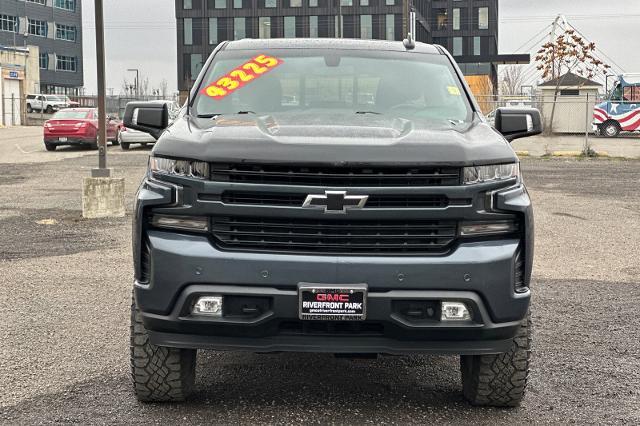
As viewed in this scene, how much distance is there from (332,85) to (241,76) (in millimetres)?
569

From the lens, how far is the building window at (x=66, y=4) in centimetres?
10828

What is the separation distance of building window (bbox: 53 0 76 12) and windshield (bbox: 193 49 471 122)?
109 metres

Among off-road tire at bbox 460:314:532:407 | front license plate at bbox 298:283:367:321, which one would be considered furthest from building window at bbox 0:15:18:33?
front license plate at bbox 298:283:367:321

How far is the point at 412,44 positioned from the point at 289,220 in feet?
7.88

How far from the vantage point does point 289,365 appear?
18.0ft

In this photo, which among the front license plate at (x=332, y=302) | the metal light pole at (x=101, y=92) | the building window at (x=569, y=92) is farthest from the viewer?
the building window at (x=569, y=92)

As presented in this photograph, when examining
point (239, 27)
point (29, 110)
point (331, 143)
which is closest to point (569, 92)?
point (29, 110)

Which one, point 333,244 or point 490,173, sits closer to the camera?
point 333,244

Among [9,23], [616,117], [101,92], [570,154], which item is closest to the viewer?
[101,92]

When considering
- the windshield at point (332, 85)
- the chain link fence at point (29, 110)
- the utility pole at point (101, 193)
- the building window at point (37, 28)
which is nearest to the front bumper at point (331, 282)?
the windshield at point (332, 85)

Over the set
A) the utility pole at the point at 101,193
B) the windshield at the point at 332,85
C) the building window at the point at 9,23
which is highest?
the building window at the point at 9,23

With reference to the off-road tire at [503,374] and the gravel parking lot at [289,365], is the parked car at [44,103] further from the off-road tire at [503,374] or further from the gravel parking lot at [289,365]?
the off-road tire at [503,374]

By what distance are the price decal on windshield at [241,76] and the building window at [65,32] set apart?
10930 centimetres

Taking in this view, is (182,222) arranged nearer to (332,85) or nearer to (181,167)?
(181,167)
